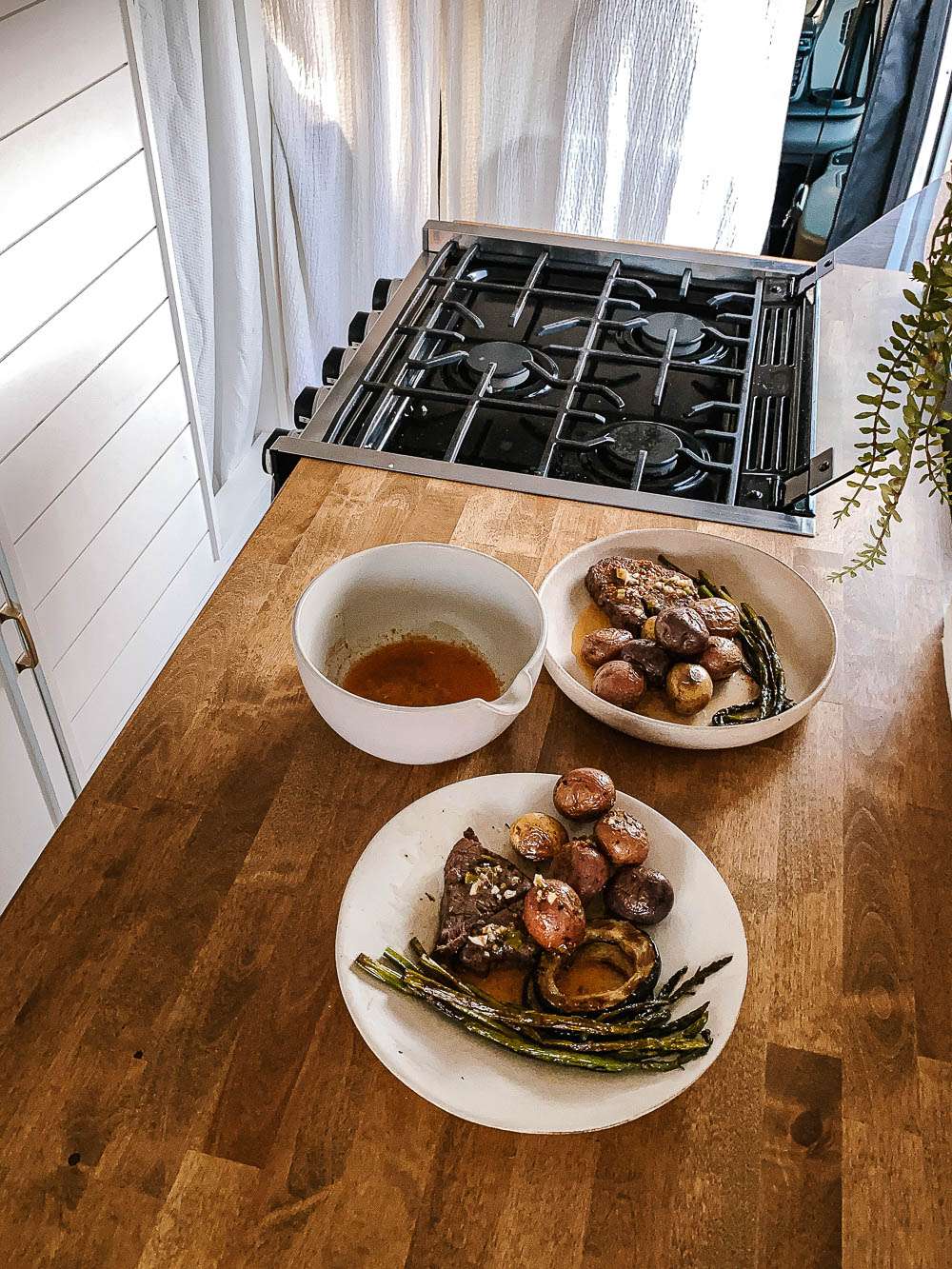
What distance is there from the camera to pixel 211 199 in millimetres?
2279

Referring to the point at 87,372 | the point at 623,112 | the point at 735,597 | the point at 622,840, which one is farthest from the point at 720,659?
the point at 623,112

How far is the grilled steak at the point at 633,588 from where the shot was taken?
104cm

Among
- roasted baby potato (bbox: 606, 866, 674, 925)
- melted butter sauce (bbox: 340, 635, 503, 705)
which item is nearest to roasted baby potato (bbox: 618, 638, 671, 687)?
melted butter sauce (bbox: 340, 635, 503, 705)

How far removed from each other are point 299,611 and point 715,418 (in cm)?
82

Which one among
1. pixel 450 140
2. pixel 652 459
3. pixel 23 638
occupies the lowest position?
pixel 23 638

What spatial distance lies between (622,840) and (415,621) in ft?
1.13

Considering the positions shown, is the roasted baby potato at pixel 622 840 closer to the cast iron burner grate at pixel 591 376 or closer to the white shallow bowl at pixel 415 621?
the white shallow bowl at pixel 415 621

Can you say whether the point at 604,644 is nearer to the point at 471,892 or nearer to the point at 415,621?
the point at 415,621

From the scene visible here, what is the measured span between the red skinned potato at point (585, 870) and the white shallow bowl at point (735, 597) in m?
0.17

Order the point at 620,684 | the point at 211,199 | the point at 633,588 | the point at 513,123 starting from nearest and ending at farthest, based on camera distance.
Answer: the point at 620,684 < the point at 633,588 < the point at 211,199 < the point at 513,123

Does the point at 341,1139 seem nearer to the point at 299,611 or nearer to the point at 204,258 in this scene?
the point at 299,611

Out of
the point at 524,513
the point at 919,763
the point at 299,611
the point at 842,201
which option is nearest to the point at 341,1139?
the point at 299,611

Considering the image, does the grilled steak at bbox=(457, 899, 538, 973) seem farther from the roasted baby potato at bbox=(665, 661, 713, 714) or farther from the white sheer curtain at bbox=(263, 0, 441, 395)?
the white sheer curtain at bbox=(263, 0, 441, 395)

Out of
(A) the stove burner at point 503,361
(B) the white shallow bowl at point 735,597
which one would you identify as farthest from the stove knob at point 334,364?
(B) the white shallow bowl at point 735,597
